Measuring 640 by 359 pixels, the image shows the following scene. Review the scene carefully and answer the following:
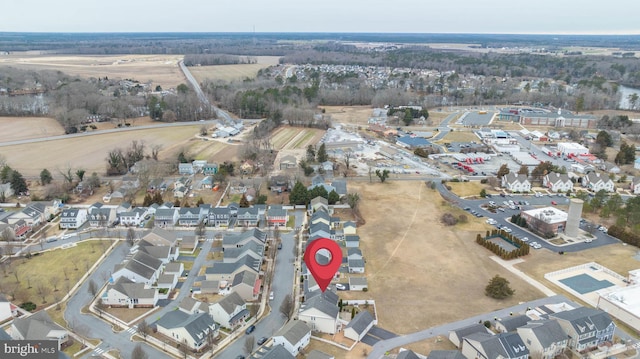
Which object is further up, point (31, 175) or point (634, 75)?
point (634, 75)

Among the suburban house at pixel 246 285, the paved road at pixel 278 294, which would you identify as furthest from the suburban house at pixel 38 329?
the suburban house at pixel 246 285

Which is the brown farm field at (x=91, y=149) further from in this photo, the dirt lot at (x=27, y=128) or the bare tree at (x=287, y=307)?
the bare tree at (x=287, y=307)

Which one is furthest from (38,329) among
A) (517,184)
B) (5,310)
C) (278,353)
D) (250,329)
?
(517,184)

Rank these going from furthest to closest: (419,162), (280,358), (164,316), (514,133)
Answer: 1. (514,133)
2. (419,162)
3. (164,316)
4. (280,358)

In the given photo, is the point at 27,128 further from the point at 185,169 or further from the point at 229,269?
the point at 229,269

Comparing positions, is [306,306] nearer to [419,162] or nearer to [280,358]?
[280,358]

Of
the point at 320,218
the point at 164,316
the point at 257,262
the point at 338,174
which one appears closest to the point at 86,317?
the point at 164,316
